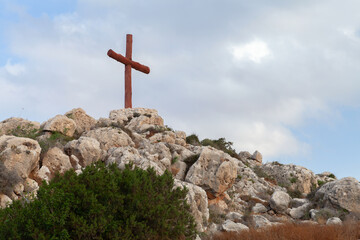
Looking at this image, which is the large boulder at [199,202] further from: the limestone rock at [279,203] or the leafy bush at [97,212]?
the limestone rock at [279,203]

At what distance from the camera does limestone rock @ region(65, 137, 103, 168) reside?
16.2 metres

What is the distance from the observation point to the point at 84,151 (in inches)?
645

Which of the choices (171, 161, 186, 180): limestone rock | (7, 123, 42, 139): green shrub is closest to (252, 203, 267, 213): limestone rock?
(171, 161, 186, 180): limestone rock

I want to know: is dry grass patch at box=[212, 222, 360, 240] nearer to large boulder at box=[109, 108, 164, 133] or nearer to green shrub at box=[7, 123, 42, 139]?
green shrub at box=[7, 123, 42, 139]

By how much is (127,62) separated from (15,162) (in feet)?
66.7

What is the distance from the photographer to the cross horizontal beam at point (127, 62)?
30797mm

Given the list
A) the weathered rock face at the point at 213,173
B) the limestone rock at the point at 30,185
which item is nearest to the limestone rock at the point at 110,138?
the weathered rock face at the point at 213,173

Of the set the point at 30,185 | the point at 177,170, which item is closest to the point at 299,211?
the point at 177,170

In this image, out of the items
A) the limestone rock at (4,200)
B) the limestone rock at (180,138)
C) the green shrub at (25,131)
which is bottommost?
the limestone rock at (4,200)

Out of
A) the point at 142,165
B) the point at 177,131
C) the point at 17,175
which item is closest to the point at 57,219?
the point at 17,175

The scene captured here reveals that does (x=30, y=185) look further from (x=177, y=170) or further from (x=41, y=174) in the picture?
(x=177, y=170)

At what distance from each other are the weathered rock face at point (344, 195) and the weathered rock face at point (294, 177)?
264 inches

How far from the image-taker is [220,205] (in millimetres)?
18516

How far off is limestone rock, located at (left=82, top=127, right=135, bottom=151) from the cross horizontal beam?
12.3m
